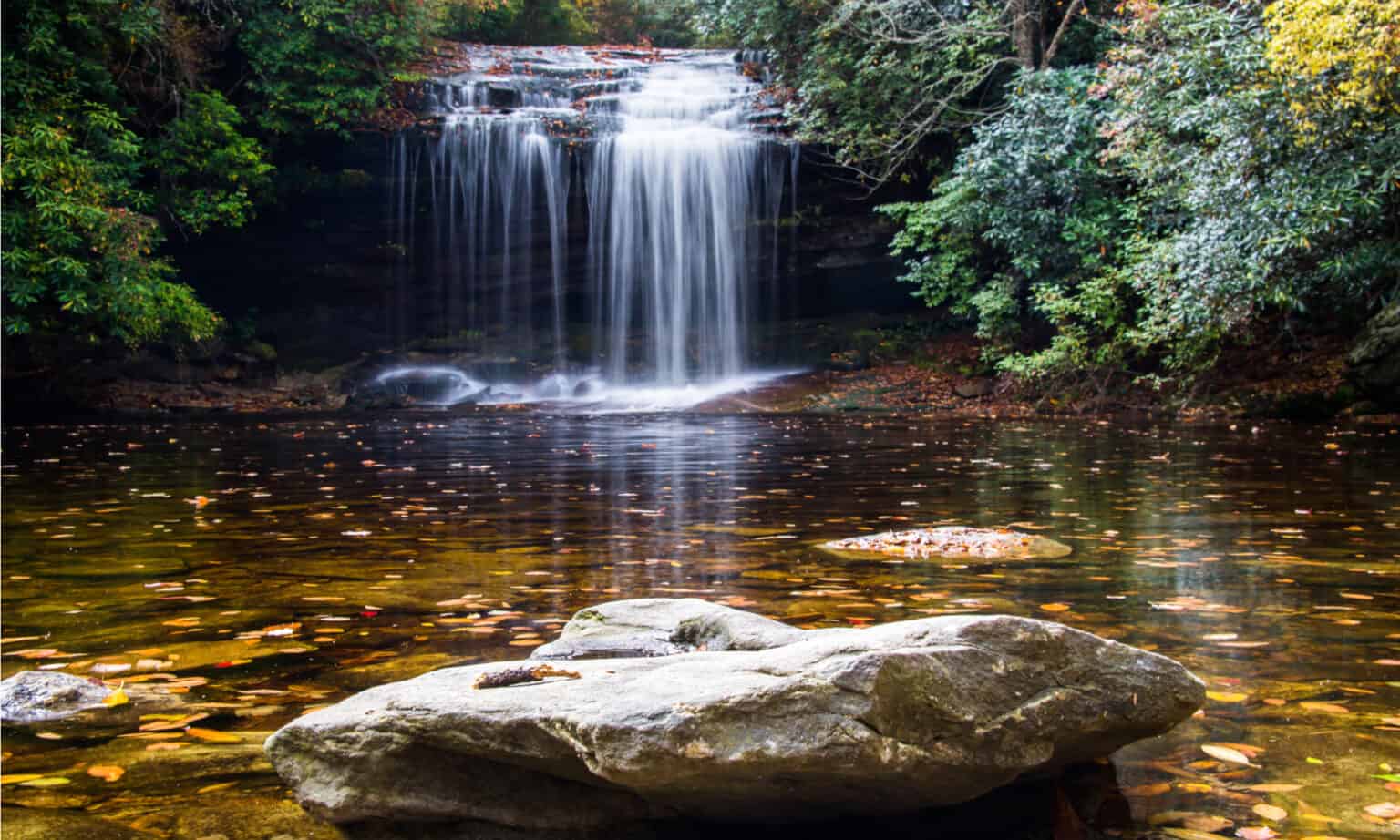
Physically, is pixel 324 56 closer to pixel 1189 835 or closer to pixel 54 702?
pixel 54 702

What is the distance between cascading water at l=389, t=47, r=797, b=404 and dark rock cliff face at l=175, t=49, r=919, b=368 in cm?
6

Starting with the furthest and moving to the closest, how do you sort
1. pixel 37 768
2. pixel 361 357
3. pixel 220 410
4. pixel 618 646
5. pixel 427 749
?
pixel 361 357, pixel 220 410, pixel 618 646, pixel 37 768, pixel 427 749

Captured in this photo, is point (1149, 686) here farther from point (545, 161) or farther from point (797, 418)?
point (545, 161)

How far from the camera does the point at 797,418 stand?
1852 cm

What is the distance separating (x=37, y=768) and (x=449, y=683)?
114 cm

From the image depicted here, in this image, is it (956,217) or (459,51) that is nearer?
(956,217)

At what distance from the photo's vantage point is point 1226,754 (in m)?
2.81

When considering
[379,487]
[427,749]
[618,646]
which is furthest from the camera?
[379,487]

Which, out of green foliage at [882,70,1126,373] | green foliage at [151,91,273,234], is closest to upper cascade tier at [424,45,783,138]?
green foliage at [151,91,273,234]

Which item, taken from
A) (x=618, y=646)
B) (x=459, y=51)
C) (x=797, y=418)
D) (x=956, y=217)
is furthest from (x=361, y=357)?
(x=618, y=646)

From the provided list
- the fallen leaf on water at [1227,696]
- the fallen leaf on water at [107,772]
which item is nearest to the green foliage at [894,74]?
the fallen leaf on water at [1227,696]

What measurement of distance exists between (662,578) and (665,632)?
1.89 m

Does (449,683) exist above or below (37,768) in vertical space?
above

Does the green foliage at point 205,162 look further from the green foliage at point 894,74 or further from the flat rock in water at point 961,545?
the flat rock in water at point 961,545
